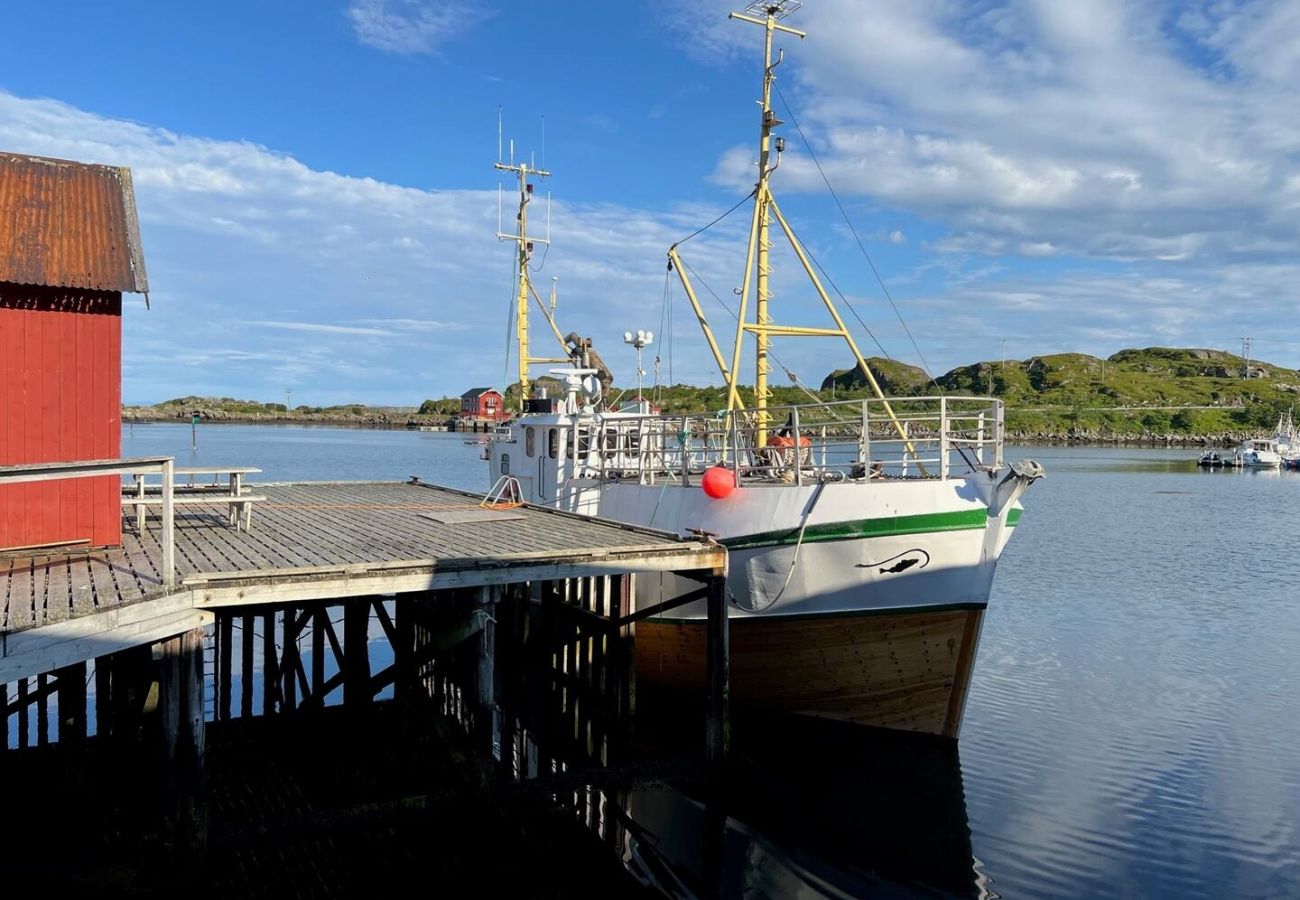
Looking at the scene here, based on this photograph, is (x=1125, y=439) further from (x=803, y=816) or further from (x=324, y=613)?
(x=324, y=613)

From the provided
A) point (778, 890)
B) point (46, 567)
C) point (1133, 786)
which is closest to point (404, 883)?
point (778, 890)

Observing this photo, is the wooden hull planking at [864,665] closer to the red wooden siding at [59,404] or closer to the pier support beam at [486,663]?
the pier support beam at [486,663]

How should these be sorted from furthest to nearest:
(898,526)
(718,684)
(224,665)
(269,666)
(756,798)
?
(269,666)
(224,665)
(898,526)
(756,798)
(718,684)

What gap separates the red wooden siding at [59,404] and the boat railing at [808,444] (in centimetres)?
781

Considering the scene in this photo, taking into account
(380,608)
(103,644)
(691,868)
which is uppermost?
(103,644)

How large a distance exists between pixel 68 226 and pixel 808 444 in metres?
11.3

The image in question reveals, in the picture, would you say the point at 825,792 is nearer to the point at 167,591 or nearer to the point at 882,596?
the point at 882,596

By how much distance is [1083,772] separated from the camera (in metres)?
13.6

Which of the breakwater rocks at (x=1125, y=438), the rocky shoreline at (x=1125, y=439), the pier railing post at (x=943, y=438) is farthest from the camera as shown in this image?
the breakwater rocks at (x=1125, y=438)

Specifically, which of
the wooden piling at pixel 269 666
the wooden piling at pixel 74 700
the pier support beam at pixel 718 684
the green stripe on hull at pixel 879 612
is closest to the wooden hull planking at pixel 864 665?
the green stripe on hull at pixel 879 612

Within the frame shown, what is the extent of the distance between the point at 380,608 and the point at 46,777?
465 cm

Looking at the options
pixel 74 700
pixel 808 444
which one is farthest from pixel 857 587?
pixel 74 700

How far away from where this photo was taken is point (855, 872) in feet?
36.0

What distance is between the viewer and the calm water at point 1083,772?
10.9m
